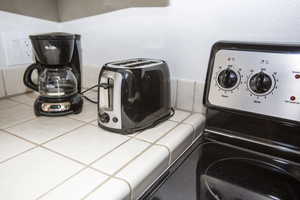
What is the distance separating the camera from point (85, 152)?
0.56 m

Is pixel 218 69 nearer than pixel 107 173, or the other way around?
pixel 107 173

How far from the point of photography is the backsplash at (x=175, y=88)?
0.78 metres

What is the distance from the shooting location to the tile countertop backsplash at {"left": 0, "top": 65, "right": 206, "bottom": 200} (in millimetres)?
435

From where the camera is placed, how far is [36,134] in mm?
646

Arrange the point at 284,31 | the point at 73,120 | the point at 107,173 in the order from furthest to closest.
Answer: the point at 73,120
the point at 284,31
the point at 107,173

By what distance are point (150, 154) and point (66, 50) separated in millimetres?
478

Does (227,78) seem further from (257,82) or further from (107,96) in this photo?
(107,96)

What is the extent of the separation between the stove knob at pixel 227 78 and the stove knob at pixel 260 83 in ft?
0.13

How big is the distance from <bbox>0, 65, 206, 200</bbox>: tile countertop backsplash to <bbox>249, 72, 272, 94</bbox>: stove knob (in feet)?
0.69

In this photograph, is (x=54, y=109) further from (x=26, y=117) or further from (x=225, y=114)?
(x=225, y=114)

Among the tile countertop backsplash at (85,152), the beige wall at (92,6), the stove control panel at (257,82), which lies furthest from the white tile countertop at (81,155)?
the beige wall at (92,6)

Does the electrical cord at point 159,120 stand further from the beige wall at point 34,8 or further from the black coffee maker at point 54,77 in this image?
the beige wall at point 34,8

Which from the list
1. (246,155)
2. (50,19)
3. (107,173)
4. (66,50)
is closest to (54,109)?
(66,50)

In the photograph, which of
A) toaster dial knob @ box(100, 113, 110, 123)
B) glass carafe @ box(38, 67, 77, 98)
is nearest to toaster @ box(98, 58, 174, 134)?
toaster dial knob @ box(100, 113, 110, 123)
